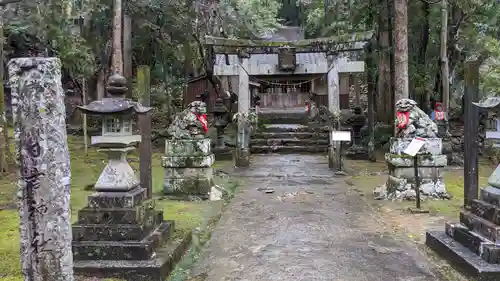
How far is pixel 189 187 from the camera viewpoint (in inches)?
331

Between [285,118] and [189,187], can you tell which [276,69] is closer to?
[189,187]

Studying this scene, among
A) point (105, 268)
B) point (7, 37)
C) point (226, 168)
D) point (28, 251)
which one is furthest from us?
point (226, 168)

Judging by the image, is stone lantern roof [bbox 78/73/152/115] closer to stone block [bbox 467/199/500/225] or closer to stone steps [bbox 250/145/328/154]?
stone block [bbox 467/199/500/225]

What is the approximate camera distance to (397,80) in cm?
1167

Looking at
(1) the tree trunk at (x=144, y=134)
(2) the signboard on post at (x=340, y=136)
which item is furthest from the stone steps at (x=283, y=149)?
(1) the tree trunk at (x=144, y=134)

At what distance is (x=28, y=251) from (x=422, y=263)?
12.9 ft

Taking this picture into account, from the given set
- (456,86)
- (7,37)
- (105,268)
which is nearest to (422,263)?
(105,268)

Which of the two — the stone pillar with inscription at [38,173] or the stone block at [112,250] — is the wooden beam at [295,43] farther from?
the stone pillar with inscription at [38,173]

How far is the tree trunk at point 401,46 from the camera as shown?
447 inches

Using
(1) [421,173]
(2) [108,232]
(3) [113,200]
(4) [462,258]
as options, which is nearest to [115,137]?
(3) [113,200]

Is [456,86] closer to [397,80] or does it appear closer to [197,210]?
[397,80]

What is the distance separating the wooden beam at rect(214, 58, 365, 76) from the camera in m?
13.4

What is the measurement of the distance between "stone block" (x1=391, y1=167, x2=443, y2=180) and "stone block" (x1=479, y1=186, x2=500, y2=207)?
3.58m

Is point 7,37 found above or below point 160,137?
above
